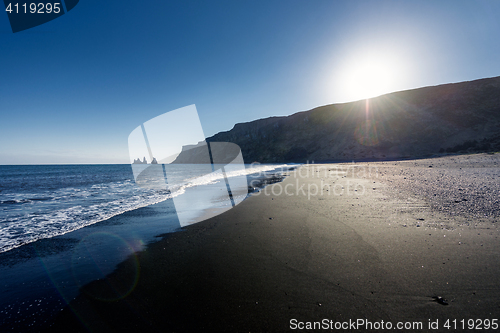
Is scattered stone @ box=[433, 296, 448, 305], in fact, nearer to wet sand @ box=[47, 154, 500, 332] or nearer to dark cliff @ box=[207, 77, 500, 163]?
wet sand @ box=[47, 154, 500, 332]

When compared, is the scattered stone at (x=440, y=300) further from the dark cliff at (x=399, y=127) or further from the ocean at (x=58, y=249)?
the dark cliff at (x=399, y=127)

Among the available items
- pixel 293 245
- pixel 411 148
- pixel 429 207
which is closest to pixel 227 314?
pixel 293 245

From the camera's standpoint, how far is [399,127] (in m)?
48.3

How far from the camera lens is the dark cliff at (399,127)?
3912 cm

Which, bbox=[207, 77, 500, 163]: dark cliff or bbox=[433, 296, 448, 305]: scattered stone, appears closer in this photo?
bbox=[433, 296, 448, 305]: scattered stone

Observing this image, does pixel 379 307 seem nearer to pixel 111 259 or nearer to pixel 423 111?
pixel 111 259

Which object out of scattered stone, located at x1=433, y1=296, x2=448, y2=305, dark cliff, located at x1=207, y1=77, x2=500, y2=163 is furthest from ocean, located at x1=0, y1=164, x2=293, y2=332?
dark cliff, located at x1=207, y1=77, x2=500, y2=163

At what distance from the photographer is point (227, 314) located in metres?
2.44

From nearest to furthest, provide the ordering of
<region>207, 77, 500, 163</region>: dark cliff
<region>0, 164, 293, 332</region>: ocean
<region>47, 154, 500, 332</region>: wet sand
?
<region>47, 154, 500, 332</region>: wet sand, <region>0, 164, 293, 332</region>: ocean, <region>207, 77, 500, 163</region>: dark cliff

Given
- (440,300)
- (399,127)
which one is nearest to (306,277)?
(440,300)

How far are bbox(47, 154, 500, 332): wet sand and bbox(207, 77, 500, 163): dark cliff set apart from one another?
44.3 meters

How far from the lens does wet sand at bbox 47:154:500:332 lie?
2365 millimetres

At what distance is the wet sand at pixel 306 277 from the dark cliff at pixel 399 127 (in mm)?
44320

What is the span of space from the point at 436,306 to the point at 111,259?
5508 millimetres
